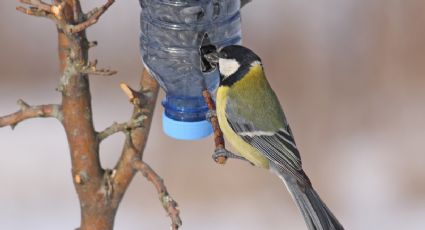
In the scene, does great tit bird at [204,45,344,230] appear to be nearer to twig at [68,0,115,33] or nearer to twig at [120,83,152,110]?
twig at [120,83,152,110]

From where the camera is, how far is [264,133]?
1741 millimetres

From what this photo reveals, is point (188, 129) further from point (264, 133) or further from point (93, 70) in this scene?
point (93, 70)

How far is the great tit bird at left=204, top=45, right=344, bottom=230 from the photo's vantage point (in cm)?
169

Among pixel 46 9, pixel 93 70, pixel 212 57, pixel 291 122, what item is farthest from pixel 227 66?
pixel 291 122

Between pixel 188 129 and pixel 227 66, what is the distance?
6.7 inches

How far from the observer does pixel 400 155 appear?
327 centimetres

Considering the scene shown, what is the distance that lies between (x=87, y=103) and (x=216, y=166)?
146 centimetres

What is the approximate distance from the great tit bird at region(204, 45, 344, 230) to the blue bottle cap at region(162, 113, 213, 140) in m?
0.04

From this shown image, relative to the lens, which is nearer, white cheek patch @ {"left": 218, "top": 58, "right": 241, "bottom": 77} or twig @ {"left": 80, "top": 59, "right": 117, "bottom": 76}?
twig @ {"left": 80, "top": 59, "right": 117, "bottom": 76}

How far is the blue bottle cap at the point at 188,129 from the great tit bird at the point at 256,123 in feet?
0.14

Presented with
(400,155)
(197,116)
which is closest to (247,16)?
(400,155)

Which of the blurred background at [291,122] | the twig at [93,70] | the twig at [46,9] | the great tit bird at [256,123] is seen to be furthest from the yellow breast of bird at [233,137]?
the blurred background at [291,122]

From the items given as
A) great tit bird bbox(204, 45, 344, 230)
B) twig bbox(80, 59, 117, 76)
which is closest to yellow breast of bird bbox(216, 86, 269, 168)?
great tit bird bbox(204, 45, 344, 230)

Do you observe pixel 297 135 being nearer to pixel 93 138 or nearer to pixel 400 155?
pixel 400 155
